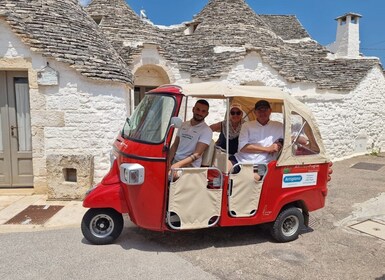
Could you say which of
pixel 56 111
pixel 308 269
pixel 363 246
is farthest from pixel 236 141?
pixel 56 111

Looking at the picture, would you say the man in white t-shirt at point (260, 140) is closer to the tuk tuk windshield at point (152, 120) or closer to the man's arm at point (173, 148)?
Answer: the man's arm at point (173, 148)

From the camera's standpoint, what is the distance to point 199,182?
150 inches

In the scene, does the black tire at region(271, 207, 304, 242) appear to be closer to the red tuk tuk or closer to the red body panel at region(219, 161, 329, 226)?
the red tuk tuk

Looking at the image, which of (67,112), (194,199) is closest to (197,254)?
(194,199)

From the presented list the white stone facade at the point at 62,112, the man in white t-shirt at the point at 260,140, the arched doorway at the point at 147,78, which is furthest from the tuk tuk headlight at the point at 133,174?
the arched doorway at the point at 147,78

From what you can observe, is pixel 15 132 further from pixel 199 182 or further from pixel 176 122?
pixel 199 182

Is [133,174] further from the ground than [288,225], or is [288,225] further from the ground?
[133,174]

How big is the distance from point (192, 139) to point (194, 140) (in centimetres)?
3

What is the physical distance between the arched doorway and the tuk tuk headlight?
822 centimetres

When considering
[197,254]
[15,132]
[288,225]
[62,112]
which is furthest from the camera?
[15,132]

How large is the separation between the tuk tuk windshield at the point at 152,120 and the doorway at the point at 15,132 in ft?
11.9

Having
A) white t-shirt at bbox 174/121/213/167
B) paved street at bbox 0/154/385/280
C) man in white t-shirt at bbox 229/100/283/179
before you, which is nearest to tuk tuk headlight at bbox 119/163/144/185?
white t-shirt at bbox 174/121/213/167

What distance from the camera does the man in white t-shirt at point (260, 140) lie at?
13.4ft

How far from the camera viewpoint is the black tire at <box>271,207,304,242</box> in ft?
14.0
